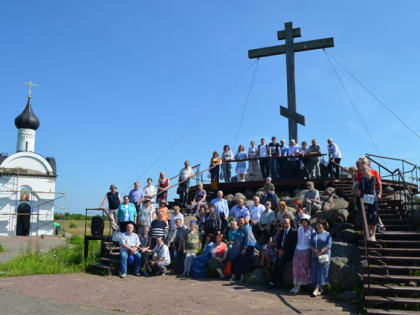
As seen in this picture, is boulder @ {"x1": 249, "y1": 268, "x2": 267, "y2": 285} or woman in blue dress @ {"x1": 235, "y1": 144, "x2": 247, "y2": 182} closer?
boulder @ {"x1": 249, "y1": 268, "x2": 267, "y2": 285}

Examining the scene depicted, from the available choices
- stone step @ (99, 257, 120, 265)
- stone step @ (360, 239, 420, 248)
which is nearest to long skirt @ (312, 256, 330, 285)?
stone step @ (360, 239, 420, 248)

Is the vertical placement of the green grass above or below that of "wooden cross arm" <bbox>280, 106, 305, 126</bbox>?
below

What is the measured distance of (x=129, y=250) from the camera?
10.7 metres

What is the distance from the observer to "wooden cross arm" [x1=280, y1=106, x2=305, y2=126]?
53.9 ft

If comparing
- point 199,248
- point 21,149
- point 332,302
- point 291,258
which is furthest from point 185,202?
point 21,149

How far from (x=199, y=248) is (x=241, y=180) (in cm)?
499

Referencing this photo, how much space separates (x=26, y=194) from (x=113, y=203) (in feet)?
86.8

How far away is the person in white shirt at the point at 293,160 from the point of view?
582 inches

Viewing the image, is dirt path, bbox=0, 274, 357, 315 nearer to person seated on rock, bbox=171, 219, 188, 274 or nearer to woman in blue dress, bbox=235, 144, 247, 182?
person seated on rock, bbox=171, 219, 188, 274

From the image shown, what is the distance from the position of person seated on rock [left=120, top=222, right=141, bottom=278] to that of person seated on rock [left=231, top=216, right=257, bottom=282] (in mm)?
2801

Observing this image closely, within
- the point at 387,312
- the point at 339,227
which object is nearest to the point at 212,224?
the point at 339,227

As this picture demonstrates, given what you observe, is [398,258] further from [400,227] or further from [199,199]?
[199,199]

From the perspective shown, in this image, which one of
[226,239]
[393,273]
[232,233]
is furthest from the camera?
[226,239]

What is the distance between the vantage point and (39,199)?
3528 centimetres
